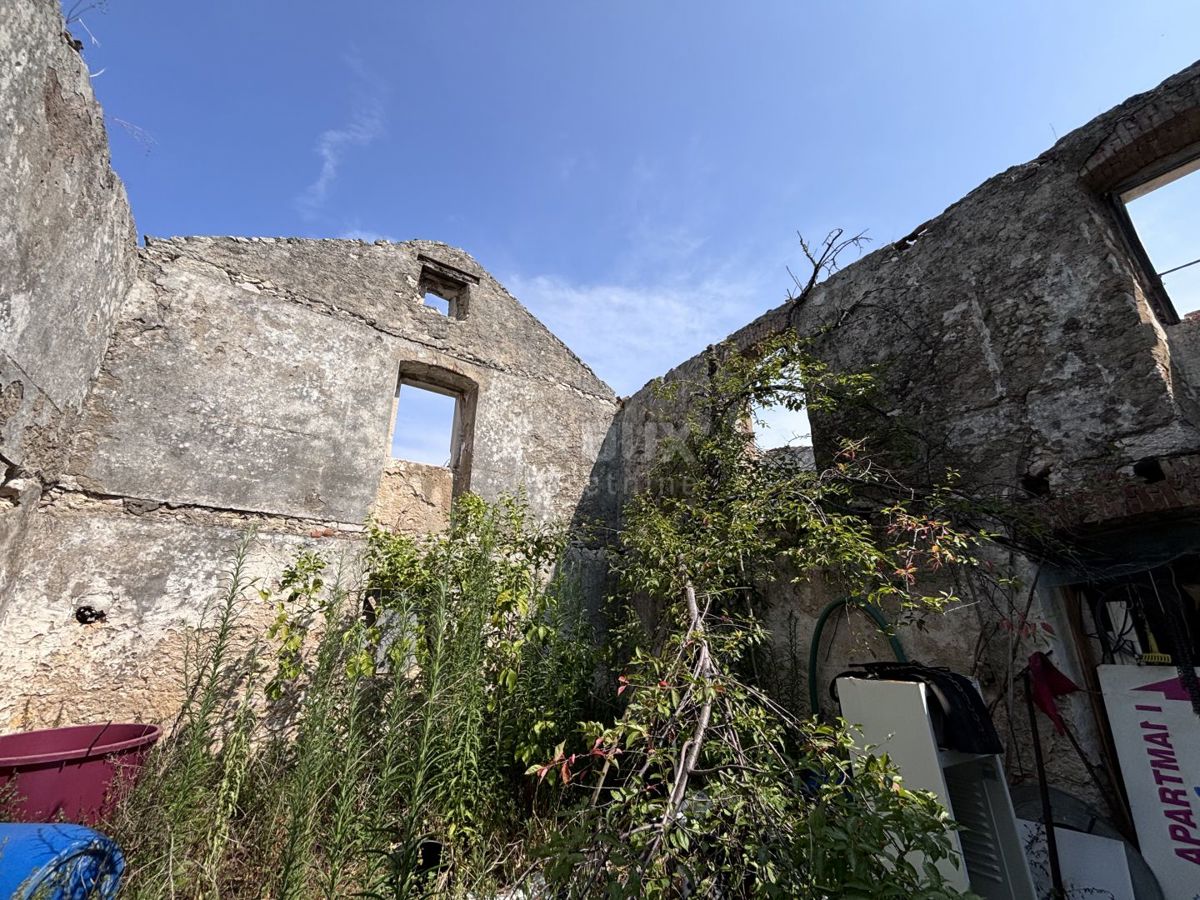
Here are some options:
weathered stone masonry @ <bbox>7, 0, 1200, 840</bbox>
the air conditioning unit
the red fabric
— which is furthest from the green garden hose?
the air conditioning unit

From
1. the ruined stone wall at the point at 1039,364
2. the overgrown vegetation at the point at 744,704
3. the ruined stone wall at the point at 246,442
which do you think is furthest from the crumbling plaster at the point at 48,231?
the ruined stone wall at the point at 1039,364

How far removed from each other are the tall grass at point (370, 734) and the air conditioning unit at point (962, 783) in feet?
5.92

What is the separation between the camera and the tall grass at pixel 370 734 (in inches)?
99.9

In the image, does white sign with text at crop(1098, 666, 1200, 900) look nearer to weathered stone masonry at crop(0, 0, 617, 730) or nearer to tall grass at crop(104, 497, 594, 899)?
tall grass at crop(104, 497, 594, 899)

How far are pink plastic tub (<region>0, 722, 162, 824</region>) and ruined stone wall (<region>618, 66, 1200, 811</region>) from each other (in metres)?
4.41

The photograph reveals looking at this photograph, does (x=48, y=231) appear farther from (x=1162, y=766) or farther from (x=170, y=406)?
(x=1162, y=766)

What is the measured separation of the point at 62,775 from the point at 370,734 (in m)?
1.54

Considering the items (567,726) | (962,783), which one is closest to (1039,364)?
(962,783)

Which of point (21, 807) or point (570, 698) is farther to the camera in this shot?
point (570, 698)

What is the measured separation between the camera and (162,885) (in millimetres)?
2373

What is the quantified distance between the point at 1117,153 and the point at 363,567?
626 centimetres

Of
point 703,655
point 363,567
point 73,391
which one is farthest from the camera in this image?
point 363,567

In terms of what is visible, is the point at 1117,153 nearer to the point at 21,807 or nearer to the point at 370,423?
the point at 370,423

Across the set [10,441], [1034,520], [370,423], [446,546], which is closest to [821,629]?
[1034,520]
